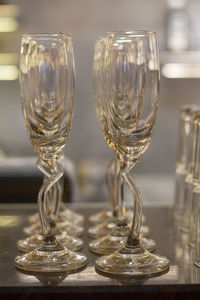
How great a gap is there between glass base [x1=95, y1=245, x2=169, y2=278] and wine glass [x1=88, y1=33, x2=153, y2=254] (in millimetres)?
70

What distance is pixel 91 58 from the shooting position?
4082 mm

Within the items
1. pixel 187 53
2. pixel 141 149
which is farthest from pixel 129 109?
pixel 187 53

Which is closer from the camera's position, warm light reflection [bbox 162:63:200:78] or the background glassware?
the background glassware

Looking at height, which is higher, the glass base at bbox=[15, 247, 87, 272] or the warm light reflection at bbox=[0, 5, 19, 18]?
the warm light reflection at bbox=[0, 5, 19, 18]

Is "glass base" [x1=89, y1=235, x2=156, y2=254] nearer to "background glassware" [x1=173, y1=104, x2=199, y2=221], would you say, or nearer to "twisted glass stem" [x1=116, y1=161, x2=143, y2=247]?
"twisted glass stem" [x1=116, y1=161, x2=143, y2=247]

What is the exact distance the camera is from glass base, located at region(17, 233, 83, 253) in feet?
2.82

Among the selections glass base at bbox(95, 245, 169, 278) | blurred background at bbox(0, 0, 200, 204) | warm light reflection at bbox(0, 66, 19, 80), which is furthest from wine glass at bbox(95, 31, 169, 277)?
warm light reflection at bbox(0, 66, 19, 80)

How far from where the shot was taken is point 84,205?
122cm

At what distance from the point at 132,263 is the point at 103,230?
0.69 ft

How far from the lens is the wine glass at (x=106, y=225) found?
861 millimetres

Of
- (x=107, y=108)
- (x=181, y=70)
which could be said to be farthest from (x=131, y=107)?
(x=181, y=70)

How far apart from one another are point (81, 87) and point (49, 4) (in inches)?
21.6

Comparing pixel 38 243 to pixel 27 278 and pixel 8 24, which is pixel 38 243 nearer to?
pixel 27 278

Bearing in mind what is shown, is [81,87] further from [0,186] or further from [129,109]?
[129,109]
